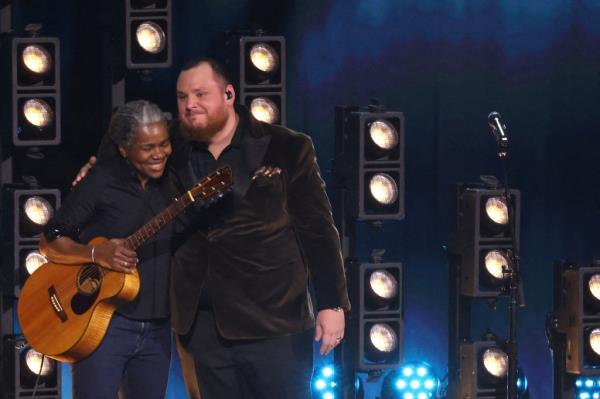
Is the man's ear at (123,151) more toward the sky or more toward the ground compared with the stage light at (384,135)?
more toward the ground

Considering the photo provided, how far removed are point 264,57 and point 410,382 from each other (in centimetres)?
196

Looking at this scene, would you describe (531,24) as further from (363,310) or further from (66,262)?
(66,262)

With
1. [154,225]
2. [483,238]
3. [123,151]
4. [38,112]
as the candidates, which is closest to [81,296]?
[154,225]

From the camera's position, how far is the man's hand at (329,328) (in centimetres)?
457

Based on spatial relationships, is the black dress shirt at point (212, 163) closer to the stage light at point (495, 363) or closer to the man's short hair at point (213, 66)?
the man's short hair at point (213, 66)

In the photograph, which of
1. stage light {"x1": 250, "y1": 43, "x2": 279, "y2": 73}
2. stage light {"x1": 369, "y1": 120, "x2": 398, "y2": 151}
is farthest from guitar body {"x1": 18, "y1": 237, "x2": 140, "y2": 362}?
stage light {"x1": 369, "y1": 120, "x2": 398, "y2": 151}

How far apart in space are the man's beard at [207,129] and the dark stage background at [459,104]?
2613 millimetres

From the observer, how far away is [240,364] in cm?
451

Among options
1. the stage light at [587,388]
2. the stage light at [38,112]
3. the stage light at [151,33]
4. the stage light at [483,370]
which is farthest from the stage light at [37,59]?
the stage light at [587,388]

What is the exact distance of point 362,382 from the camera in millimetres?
6906

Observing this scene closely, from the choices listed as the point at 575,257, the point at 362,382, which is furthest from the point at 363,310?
the point at 575,257

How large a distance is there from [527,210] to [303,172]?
3.21 metres

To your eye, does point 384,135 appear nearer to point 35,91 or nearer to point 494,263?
point 494,263

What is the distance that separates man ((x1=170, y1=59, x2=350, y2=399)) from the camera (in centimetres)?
446
